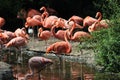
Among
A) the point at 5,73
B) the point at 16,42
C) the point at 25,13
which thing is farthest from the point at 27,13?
the point at 5,73

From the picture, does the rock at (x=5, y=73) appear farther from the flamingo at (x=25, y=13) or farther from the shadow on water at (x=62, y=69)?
the flamingo at (x=25, y=13)

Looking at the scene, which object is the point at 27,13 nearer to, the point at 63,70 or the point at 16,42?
the point at 16,42

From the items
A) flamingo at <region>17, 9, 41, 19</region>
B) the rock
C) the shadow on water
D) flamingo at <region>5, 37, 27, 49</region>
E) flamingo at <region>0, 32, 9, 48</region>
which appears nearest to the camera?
the rock

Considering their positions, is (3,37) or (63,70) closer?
(63,70)

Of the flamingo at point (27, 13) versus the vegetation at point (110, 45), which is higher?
the flamingo at point (27, 13)

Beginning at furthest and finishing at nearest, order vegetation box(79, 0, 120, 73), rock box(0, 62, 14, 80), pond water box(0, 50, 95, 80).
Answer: vegetation box(79, 0, 120, 73), pond water box(0, 50, 95, 80), rock box(0, 62, 14, 80)

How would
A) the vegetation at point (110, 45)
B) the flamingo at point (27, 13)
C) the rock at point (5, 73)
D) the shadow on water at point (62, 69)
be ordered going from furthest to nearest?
the flamingo at point (27, 13)
the vegetation at point (110, 45)
the shadow on water at point (62, 69)
the rock at point (5, 73)

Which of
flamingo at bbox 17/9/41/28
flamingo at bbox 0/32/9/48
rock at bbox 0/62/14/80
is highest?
flamingo at bbox 17/9/41/28

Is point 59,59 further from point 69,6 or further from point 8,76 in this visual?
point 69,6

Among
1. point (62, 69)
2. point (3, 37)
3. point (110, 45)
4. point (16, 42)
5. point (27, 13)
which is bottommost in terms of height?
point (62, 69)

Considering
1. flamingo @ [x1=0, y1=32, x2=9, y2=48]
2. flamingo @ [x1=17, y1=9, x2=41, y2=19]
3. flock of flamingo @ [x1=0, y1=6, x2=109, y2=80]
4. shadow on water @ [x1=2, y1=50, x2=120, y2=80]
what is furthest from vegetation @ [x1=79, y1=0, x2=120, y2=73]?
flamingo @ [x1=17, y1=9, x2=41, y2=19]

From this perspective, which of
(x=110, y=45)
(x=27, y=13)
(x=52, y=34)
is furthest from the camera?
(x=27, y=13)

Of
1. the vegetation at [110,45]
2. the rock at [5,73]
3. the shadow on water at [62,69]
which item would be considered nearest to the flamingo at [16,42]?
the shadow on water at [62,69]

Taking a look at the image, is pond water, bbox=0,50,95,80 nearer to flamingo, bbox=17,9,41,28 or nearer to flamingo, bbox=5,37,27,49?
flamingo, bbox=5,37,27,49
